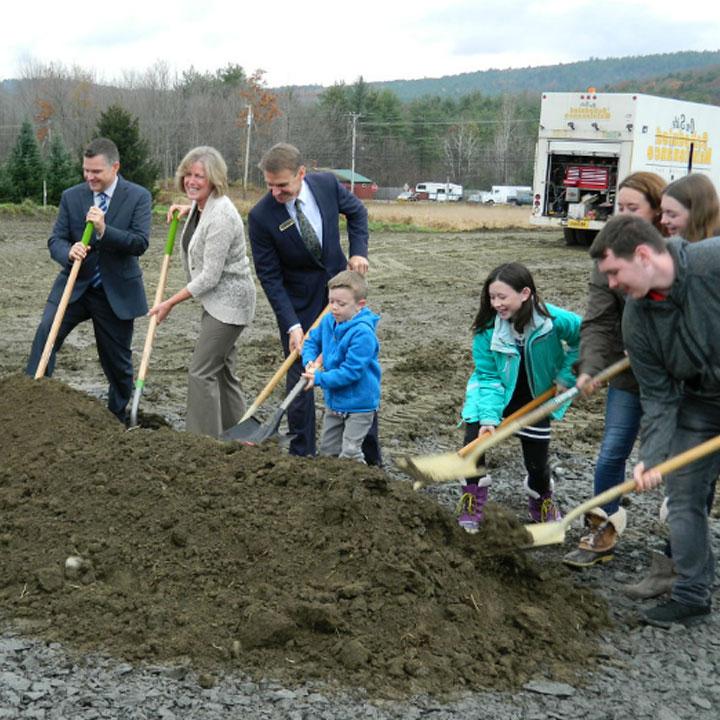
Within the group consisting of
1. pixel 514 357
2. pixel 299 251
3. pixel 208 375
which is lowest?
pixel 208 375

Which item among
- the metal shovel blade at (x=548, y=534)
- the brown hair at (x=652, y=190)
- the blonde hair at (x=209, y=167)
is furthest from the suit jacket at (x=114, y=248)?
the metal shovel blade at (x=548, y=534)

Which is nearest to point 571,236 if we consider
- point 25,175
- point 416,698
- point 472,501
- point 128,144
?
point 128,144

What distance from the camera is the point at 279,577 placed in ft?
13.9

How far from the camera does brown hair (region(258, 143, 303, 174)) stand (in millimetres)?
5945

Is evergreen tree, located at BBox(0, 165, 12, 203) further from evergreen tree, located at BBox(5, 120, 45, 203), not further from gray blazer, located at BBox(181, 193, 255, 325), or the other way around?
gray blazer, located at BBox(181, 193, 255, 325)

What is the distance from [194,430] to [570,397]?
8.81 feet

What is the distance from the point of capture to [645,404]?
4336 millimetres

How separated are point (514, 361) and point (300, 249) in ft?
5.70

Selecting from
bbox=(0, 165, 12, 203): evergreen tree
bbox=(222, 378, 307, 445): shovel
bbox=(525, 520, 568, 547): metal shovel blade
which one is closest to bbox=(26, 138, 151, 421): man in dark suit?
bbox=(222, 378, 307, 445): shovel

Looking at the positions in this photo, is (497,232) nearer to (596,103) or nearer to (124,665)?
(596,103)

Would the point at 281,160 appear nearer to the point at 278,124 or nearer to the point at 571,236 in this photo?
→ the point at 571,236

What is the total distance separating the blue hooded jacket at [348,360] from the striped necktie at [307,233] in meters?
0.62

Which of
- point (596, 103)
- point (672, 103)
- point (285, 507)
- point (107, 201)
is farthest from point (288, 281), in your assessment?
point (672, 103)

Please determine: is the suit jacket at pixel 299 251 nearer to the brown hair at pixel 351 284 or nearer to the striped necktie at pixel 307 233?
the striped necktie at pixel 307 233
